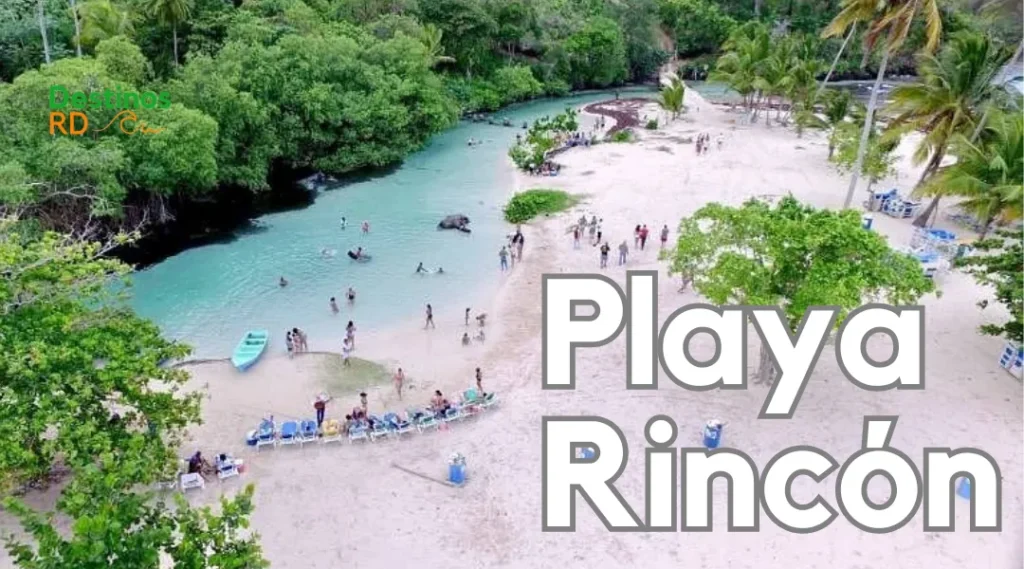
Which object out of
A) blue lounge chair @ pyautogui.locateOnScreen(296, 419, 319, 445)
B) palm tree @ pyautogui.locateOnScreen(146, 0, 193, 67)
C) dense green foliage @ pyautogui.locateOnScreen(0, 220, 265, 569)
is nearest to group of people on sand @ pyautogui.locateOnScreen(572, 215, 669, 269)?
blue lounge chair @ pyautogui.locateOnScreen(296, 419, 319, 445)

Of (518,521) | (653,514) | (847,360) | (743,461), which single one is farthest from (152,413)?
(847,360)

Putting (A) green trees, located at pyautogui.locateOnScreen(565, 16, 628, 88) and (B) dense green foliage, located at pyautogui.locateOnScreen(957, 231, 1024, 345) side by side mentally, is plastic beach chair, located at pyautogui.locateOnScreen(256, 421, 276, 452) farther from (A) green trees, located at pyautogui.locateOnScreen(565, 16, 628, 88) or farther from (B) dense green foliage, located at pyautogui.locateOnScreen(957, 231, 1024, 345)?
(A) green trees, located at pyautogui.locateOnScreen(565, 16, 628, 88)

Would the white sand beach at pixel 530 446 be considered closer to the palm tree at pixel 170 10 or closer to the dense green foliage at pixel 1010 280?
the dense green foliage at pixel 1010 280

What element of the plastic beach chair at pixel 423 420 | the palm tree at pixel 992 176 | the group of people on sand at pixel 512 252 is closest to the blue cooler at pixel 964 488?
the plastic beach chair at pixel 423 420

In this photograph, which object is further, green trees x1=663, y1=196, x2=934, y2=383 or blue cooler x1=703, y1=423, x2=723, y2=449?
blue cooler x1=703, y1=423, x2=723, y2=449

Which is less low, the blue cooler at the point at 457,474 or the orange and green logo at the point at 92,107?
the orange and green logo at the point at 92,107
